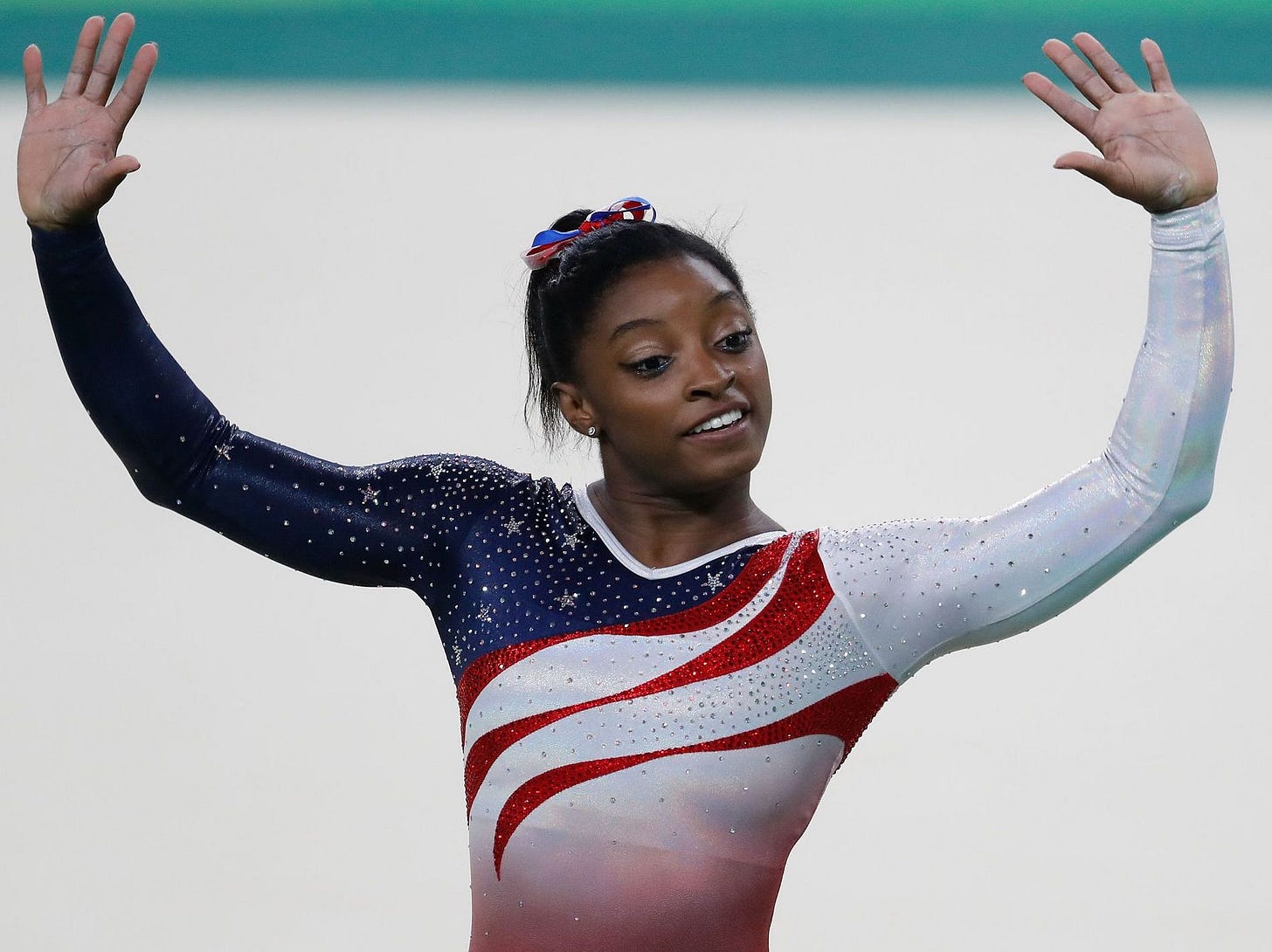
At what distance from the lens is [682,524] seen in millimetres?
1277

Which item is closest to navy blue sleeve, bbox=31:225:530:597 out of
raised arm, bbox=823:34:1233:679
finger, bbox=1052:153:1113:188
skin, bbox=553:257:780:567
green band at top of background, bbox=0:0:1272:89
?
skin, bbox=553:257:780:567

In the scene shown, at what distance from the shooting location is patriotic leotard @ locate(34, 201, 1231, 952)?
1.15 meters

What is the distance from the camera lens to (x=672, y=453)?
123cm

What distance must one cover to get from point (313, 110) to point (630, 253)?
1913mm

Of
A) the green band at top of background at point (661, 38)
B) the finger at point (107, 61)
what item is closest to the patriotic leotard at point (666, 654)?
the finger at point (107, 61)

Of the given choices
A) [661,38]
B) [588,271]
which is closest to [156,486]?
[588,271]

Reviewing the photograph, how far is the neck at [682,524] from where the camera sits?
127cm

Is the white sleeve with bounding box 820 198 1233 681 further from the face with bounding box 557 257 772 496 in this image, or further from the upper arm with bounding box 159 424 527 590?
the upper arm with bounding box 159 424 527 590

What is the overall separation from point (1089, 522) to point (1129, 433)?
0.06 meters

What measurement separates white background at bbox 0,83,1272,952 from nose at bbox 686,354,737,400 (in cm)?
117

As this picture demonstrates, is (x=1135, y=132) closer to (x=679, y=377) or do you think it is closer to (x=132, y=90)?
(x=679, y=377)

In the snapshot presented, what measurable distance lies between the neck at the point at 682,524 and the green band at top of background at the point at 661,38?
1940 millimetres

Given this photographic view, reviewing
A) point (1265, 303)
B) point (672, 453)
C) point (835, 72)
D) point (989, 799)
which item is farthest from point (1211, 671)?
point (672, 453)

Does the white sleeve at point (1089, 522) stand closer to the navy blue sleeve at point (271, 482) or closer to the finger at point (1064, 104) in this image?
the finger at point (1064, 104)
